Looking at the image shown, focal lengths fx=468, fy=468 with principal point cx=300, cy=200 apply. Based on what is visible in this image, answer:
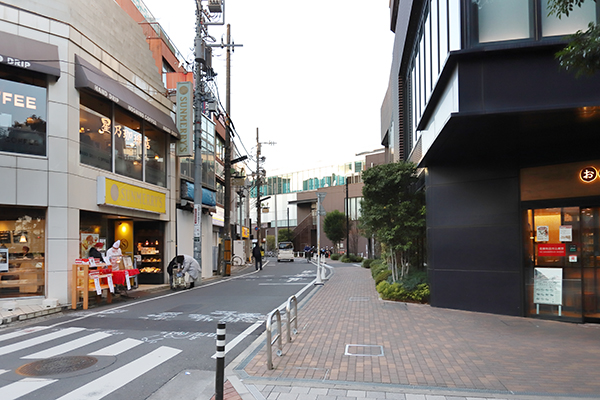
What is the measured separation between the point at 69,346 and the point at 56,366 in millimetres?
1398

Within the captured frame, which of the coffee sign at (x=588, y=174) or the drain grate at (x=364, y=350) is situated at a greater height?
the coffee sign at (x=588, y=174)

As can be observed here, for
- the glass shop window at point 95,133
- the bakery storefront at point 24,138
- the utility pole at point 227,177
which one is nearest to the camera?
the bakery storefront at point 24,138

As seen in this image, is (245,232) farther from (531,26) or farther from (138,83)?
(531,26)

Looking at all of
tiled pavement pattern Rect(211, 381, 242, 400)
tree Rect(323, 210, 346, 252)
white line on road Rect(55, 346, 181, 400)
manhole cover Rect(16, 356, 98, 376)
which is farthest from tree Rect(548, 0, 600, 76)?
tree Rect(323, 210, 346, 252)

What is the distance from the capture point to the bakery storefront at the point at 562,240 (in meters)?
9.77

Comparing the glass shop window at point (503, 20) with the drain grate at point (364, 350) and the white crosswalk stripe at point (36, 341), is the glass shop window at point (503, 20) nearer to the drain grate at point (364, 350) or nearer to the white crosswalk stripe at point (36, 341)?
the drain grate at point (364, 350)

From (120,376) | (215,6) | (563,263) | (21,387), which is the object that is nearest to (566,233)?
(563,263)

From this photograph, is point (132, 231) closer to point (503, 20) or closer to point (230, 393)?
point (230, 393)

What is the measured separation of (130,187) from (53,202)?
413 cm

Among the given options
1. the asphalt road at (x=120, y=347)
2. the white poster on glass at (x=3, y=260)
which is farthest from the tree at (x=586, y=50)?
the white poster on glass at (x=3, y=260)

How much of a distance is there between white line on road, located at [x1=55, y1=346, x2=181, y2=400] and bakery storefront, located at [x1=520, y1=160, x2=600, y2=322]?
312 inches

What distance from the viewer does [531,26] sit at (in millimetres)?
8438

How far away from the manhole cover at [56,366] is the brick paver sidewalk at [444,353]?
2.48 m

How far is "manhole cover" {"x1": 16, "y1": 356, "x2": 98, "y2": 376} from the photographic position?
6625 millimetres
